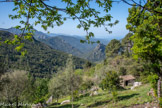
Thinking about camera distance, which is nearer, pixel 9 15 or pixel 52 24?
pixel 9 15

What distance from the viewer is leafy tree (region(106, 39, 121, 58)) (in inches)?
1625

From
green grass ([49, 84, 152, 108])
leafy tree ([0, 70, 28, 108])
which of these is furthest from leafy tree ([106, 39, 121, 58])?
leafy tree ([0, 70, 28, 108])

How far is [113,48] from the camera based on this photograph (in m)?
42.9

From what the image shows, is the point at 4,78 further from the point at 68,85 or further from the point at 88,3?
the point at 88,3

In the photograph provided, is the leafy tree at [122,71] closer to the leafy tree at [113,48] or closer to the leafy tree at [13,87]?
the leafy tree at [113,48]

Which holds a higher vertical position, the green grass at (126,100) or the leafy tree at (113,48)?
the leafy tree at (113,48)

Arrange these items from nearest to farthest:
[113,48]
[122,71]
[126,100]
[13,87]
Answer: [126,100], [13,87], [122,71], [113,48]

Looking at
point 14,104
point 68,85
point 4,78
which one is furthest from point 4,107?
point 68,85

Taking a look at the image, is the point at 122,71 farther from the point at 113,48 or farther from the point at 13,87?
the point at 13,87

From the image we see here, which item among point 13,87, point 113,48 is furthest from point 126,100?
point 113,48

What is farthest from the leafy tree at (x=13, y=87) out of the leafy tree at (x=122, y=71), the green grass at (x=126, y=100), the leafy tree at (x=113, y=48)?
the leafy tree at (x=113, y=48)

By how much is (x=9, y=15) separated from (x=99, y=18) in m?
2.35

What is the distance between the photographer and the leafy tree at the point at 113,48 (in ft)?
135

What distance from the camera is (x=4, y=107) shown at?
19938mm
